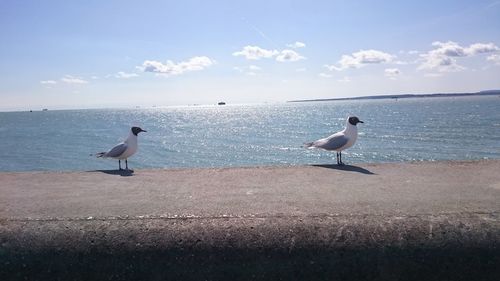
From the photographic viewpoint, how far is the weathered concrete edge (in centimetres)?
346

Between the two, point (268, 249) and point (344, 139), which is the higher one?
point (344, 139)

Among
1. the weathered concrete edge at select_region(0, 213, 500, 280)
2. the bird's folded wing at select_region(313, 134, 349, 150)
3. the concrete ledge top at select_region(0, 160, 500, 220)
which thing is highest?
the bird's folded wing at select_region(313, 134, 349, 150)

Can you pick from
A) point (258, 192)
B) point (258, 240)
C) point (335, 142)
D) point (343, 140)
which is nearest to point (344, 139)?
point (343, 140)

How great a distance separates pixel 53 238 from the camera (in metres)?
3.68

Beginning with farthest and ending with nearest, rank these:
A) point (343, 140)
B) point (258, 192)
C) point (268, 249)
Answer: point (343, 140), point (258, 192), point (268, 249)

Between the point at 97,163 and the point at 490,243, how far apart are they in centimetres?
2921

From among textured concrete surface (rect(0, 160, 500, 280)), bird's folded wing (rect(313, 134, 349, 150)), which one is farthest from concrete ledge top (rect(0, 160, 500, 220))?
bird's folded wing (rect(313, 134, 349, 150))

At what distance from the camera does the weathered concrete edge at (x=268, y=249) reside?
346 centimetres

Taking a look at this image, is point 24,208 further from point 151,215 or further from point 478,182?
point 478,182

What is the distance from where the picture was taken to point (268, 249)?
11.6 feet

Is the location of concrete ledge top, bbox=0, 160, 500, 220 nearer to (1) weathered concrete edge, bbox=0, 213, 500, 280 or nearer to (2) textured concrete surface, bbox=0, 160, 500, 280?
(2) textured concrete surface, bbox=0, 160, 500, 280

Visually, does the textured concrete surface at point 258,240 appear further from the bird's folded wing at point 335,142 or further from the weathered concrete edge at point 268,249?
the bird's folded wing at point 335,142

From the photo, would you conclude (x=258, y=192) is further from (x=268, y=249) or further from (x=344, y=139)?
(x=344, y=139)

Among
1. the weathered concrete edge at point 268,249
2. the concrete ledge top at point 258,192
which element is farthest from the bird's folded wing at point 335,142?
the weathered concrete edge at point 268,249
